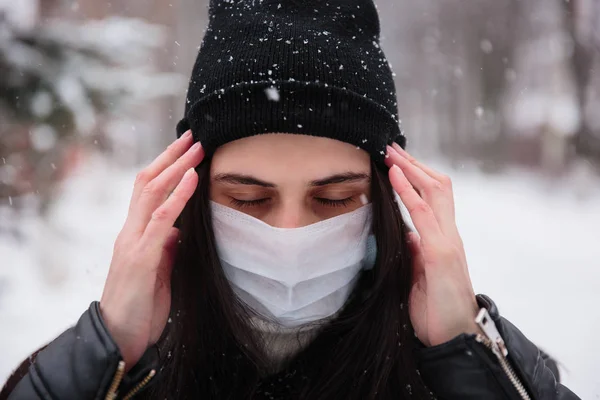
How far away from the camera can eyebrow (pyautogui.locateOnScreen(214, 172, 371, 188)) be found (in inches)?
70.4

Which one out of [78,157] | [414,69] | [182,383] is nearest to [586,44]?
[78,157]

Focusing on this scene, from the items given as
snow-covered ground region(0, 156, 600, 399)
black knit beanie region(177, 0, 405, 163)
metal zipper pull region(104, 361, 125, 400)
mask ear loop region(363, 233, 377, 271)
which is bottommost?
snow-covered ground region(0, 156, 600, 399)

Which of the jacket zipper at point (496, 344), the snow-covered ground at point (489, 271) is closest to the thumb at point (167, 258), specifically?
the jacket zipper at point (496, 344)

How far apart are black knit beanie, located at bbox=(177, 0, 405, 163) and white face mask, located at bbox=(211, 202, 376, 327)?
11.8 inches

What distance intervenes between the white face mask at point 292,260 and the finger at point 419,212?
0.15m

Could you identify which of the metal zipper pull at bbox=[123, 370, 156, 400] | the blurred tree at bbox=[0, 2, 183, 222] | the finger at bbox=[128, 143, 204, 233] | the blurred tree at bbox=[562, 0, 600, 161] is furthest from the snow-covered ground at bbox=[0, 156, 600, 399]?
the blurred tree at bbox=[562, 0, 600, 161]

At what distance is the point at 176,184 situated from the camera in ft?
6.22

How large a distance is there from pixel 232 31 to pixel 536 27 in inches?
637

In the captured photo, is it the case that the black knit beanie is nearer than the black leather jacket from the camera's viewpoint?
No

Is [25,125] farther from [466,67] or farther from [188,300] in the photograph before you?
[466,67]

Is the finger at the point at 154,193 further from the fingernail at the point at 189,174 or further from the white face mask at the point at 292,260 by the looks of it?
the white face mask at the point at 292,260

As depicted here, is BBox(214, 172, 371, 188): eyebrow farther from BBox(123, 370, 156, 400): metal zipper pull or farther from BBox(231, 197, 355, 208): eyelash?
BBox(123, 370, 156, 400): metal zipper pull

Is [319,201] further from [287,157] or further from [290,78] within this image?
[290,78]

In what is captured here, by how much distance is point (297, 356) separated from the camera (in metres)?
1.99
